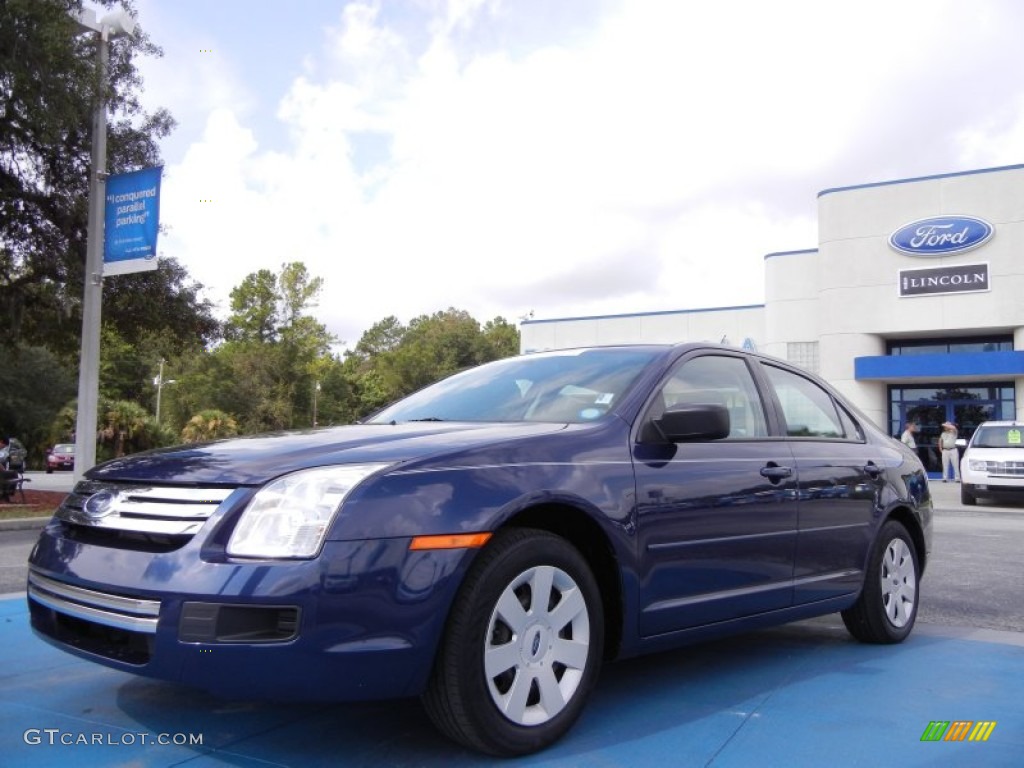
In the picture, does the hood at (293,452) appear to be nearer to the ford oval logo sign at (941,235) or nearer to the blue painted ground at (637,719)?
the blue painted ground at (637,719)

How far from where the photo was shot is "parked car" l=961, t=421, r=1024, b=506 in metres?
16.0

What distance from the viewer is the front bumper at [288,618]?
8.63ft

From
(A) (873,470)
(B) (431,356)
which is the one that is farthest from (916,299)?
(B) (431,356)

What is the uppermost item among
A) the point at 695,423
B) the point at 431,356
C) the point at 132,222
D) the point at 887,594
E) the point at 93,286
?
the point at 431,356

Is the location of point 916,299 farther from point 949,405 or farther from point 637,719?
point 637,719

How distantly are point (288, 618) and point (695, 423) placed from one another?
67.2 inches

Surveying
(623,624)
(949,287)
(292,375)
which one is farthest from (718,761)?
(292,375)

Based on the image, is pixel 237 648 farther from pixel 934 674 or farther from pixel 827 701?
pixel 934 674

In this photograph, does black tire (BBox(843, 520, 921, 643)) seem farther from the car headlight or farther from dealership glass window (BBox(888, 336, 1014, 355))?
dealership glass window (BBox(888, 336, 1014, 355))

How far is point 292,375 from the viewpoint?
58812 millimetres

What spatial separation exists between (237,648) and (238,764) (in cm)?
58

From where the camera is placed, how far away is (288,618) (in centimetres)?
263
